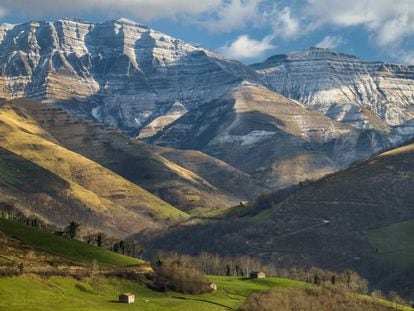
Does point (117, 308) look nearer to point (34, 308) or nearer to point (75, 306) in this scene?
point (75, 306)

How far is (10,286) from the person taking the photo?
648 ft

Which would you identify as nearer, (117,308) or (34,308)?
(34,308)

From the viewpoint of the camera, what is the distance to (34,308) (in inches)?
7018

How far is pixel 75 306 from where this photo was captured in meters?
188

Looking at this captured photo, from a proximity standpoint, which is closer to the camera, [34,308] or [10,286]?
[34,308]

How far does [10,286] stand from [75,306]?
2004 cm

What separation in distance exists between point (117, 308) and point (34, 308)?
79.6ft

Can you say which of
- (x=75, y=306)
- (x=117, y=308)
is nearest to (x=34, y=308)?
(x=75, y=306)

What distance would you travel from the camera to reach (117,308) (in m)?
196

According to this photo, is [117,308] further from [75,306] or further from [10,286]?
[10,286]

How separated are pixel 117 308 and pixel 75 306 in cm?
1234

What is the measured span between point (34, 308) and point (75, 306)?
1198 cm
